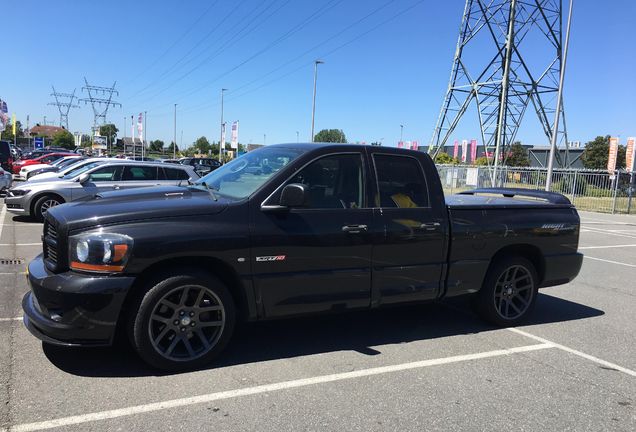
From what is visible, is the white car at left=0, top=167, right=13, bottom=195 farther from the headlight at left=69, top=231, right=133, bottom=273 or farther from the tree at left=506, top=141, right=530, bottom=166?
the tree at left=506, top=141, right=530, bottom=166

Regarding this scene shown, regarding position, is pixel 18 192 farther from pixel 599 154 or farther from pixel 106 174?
pixel 599 154

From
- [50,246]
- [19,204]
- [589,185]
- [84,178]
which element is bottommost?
[19,204]

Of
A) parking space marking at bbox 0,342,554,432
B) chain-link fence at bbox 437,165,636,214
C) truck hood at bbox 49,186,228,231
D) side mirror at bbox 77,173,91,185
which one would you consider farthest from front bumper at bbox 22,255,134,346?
chain-link fence at bbox 437,165,636,214

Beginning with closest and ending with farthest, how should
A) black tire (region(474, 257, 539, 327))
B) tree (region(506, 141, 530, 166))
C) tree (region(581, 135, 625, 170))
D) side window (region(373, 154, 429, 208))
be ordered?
side window (region(373, 154, 429, 208)) < black tire (region(474, 257, 539, 327)) < tree (region(581, 135, 625, 170)) < tree (region(506, 141, 530, 166))

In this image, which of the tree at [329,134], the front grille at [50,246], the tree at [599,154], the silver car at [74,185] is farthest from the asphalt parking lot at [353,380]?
the tree at [329,134]

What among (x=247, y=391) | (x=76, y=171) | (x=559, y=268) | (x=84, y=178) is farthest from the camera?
(x=76, y=171)

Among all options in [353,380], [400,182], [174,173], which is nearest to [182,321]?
[353,380]

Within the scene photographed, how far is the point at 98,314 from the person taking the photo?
11.8ft

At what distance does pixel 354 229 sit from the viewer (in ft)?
14.6

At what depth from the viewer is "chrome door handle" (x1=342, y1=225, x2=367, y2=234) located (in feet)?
14.4

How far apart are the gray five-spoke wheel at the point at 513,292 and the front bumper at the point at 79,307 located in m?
3.92

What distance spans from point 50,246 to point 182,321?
121 cm

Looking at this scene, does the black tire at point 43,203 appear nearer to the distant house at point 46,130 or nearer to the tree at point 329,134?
the tree at point 329,134

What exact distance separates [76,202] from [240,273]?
5.09 ft
